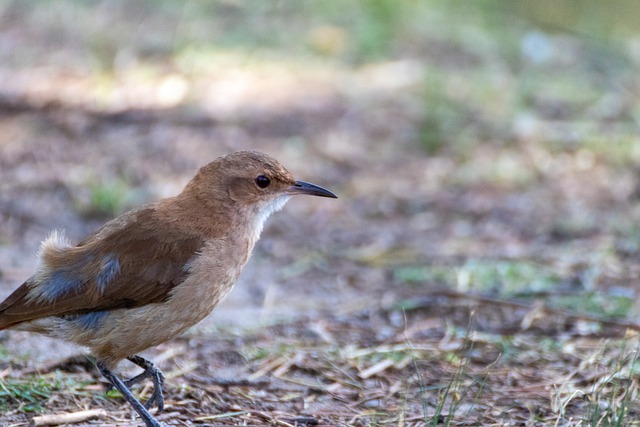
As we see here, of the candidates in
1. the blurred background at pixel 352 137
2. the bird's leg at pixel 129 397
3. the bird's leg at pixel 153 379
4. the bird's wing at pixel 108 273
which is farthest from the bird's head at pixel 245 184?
the blurred background at pixel 352 137

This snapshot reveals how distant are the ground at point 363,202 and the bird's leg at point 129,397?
13cm

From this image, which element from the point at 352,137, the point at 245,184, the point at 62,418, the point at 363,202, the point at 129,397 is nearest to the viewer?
the point at 62,418

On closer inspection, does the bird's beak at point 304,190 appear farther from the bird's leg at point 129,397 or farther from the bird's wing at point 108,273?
the bird's leg at point 129,397

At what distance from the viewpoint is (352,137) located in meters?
10.3

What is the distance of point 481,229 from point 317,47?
15.4 ft

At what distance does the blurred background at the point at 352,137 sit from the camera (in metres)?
7.27

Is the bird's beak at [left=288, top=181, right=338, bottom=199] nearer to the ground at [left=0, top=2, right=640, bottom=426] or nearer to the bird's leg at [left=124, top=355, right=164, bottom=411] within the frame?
the ground at [left=0, top=2, right=640, bottom=426]

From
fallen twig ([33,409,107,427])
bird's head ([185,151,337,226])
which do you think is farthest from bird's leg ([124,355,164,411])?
bird's head ([185,151,337,226])

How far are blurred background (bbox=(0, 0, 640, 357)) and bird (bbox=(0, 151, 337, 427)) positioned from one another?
38.4 inches

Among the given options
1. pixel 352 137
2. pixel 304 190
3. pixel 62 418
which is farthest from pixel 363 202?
pixel 62 418

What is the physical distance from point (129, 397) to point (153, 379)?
211mm

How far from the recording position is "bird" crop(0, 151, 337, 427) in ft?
15.5

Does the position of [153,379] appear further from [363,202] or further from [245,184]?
[363,202]

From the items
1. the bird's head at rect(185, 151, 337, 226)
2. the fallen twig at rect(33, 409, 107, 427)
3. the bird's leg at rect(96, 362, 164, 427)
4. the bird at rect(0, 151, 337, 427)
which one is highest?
the bird's head at rect(185, 151, 337, 226)
